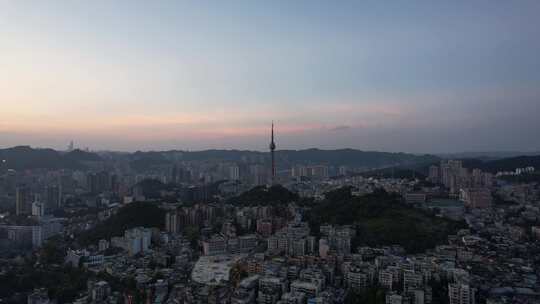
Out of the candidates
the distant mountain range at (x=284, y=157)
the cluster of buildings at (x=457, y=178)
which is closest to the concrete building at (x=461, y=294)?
the cluster of buildings at (x=457, y=178)

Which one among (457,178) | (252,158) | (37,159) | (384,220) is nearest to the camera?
(384,220)

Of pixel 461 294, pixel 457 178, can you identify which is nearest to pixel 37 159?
pixel 457 178

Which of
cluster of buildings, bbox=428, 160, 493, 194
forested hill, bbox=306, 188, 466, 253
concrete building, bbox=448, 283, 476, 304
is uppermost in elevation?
cluster of buildings, bbox=428, 160, 493, 194

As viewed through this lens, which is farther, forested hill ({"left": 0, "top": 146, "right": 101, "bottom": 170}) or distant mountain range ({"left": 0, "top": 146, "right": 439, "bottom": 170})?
A: distant mountain range ({"left": 0, "top": 146, "right": 439, "bottom": 170})

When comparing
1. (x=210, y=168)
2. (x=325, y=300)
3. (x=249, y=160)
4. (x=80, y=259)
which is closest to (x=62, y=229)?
(x=80, y=259)

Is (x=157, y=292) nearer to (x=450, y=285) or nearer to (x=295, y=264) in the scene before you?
(x=295, y=264)

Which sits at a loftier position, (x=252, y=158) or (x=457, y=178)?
(x=252, y=158)

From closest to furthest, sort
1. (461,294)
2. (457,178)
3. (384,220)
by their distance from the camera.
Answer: (461,294) → (384,220) → (457,178)

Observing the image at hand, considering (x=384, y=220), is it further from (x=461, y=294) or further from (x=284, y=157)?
(x=284, y=157)

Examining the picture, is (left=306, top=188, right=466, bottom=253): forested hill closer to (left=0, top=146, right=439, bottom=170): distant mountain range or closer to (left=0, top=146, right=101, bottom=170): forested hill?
(left=0, top=146, right=101, bottom=170): forested hill

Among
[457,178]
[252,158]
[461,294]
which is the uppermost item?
[252,158]

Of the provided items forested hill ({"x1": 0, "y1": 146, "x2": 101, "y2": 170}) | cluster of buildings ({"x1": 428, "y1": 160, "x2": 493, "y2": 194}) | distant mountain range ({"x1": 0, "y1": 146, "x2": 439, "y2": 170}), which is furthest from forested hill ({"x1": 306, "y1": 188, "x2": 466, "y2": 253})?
distant mountain range ({"x1": 0, "y1": 146, "x2": 439, "y2": 170})
